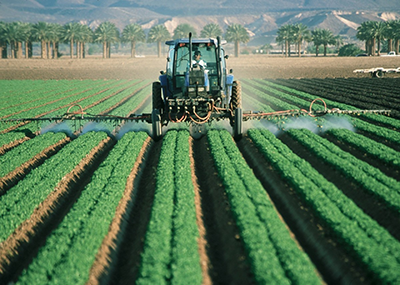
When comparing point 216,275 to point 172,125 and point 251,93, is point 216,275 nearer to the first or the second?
point 172,125

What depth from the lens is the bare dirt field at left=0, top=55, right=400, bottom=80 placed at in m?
55.8

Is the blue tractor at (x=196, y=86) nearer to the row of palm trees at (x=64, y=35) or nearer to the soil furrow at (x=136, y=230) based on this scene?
the soil furrow at (x=136, y=230)

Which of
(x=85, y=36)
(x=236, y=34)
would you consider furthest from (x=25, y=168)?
(x=236, y=34)

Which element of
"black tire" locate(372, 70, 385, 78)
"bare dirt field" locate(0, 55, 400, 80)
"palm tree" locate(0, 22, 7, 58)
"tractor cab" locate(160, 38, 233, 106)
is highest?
"palm tree" locate(0, 22, 7, 58)

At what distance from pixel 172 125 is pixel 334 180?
362 inches

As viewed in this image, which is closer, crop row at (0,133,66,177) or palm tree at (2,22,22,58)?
crop row at (0,133,66,177)

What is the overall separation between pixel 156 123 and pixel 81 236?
25.4 feet

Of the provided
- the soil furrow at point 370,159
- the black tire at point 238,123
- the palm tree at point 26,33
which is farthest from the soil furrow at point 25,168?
the palm tree at point 26,33

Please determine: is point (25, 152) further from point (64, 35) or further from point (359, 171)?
point (64, 35)


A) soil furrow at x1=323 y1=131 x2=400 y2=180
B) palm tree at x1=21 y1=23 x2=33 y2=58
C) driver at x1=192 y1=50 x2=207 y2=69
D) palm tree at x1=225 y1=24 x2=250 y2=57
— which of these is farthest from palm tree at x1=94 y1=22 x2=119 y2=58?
soil furrow at x1=323 y1=131 x2=400 y2=180

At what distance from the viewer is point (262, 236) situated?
6.99 m

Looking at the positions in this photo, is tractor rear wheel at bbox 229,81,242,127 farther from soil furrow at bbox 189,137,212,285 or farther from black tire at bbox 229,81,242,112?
soil furrow at bbox 189,137,212,285

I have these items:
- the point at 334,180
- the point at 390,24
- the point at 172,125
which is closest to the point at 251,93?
the point at 172,125

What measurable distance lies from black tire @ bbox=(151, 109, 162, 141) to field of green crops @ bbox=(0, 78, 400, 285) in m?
0.40
